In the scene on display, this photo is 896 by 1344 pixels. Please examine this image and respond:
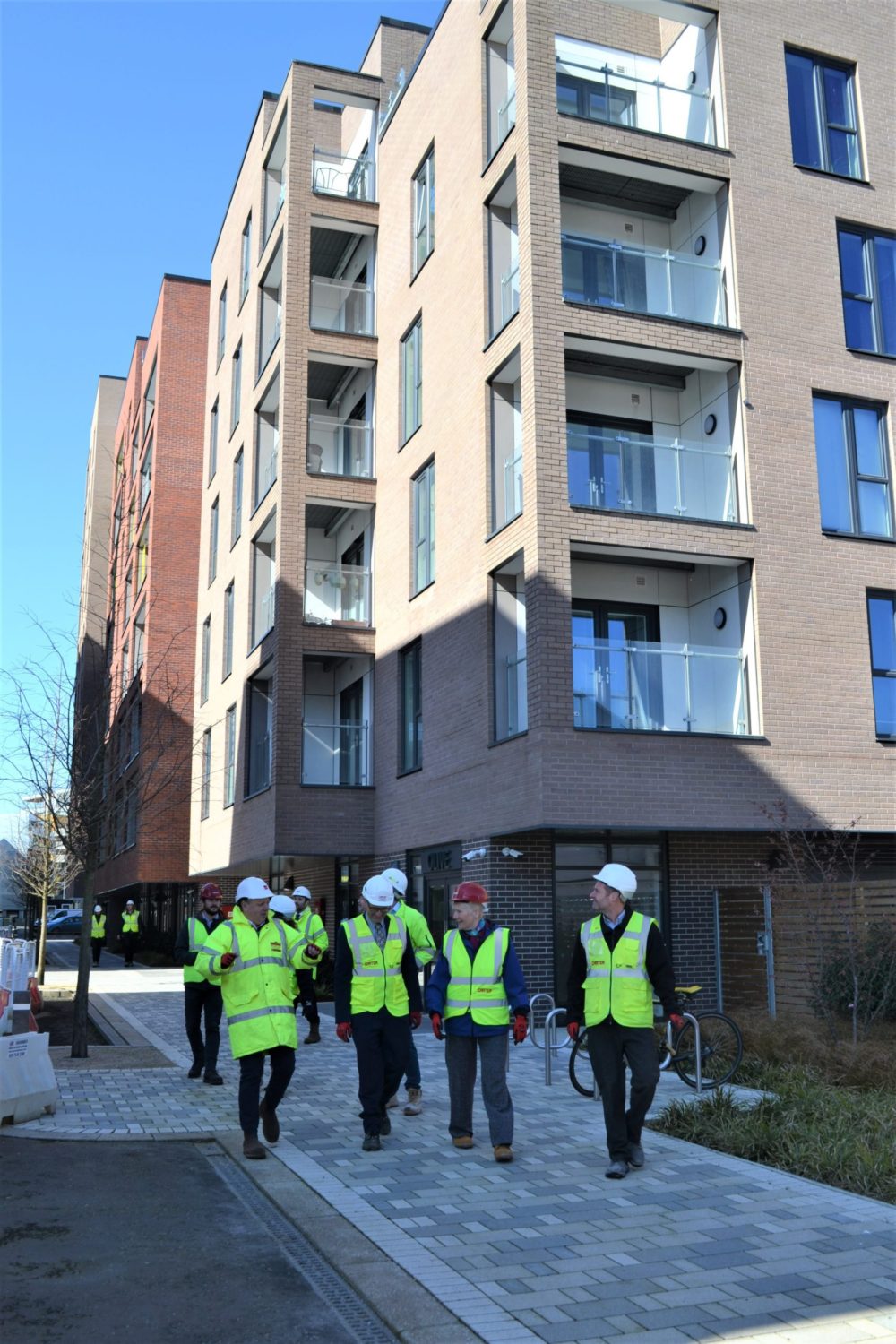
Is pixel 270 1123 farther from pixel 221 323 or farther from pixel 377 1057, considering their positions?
pixel 221 323

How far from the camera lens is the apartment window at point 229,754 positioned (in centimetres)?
2973

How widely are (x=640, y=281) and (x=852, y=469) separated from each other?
4.40 meters

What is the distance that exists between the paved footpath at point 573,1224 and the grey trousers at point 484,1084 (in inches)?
8.1

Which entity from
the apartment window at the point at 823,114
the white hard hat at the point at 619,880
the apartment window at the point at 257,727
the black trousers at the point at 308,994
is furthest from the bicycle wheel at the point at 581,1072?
the apartment window at the point at 257,727

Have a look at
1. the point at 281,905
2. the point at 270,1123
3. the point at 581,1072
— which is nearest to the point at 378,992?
the point at 270,1123

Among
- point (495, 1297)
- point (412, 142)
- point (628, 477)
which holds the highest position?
point (412, 142)

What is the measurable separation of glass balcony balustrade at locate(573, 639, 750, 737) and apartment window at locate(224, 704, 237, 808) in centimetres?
1408

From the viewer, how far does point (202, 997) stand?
1227 centimetres

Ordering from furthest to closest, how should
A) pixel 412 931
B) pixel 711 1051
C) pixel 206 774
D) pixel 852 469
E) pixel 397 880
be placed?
1. pixel 206 774
2. pixel 852 469
3. pixel 711 1051
4. pixel 412 931
5. pixel 397 880

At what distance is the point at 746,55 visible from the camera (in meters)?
20.2

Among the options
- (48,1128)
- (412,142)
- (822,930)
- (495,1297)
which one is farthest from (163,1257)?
(412,142)

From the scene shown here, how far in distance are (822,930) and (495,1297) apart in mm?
10671

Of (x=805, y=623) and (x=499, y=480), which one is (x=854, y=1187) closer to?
(x=805, y=623)

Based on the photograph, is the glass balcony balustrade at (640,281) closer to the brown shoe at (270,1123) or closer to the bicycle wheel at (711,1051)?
the bicycle wheel at (711,1051)
